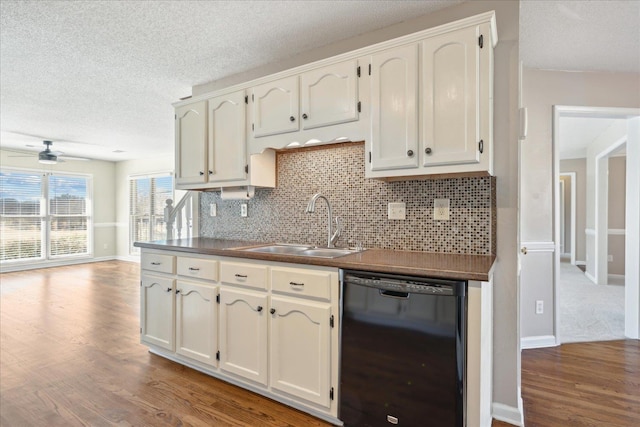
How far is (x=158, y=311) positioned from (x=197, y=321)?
50 centimetres

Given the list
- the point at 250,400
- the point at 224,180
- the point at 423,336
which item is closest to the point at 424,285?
the point at 423,336

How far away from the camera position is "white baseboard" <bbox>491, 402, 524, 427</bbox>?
6.55ft

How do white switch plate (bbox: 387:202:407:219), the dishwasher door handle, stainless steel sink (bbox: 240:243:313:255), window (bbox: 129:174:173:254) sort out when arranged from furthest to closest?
window (bbox: 129:174:173:254) → stainless steel sink (bbox: 240:243:313:255) → white switch plate (bbox: 387:202:407:219) → the dishwasher door handle

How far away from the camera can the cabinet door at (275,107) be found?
2.44 meters

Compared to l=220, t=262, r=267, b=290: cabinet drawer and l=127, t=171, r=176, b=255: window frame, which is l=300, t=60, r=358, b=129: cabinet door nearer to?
l=220, t=262, r=267, b=290: cabinet drawer

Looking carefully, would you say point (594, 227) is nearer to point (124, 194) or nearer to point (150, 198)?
point (150, 198)

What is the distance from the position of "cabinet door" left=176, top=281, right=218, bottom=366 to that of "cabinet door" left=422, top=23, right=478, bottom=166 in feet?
5.73

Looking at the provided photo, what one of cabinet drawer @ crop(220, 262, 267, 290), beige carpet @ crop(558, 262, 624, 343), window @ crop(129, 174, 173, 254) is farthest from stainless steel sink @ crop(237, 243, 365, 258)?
window @ crop(129, 174, 173, 254)

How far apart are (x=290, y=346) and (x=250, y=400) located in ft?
1.68

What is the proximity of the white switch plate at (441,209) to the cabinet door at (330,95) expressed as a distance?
752mm

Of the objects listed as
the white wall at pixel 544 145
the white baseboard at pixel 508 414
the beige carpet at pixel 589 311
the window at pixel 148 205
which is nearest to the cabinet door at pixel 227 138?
the white baseboard at pixel 508 414

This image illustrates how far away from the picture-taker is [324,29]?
98.0 inches

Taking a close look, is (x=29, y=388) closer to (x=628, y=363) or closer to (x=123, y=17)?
(x=123, y=17)

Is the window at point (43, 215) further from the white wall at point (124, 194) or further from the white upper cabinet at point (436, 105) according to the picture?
the white upper cabinet at point (436, 105)
